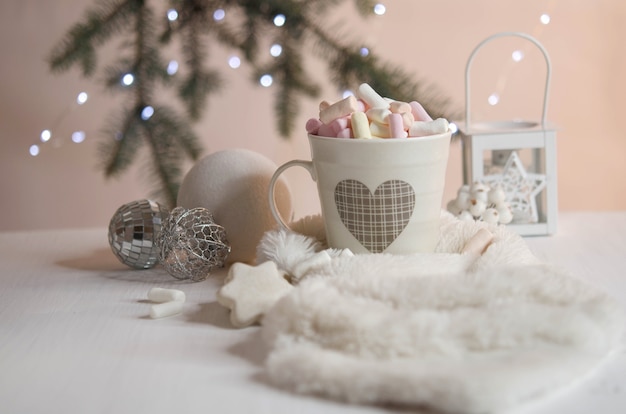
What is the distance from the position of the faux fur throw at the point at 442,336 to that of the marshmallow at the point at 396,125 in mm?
157

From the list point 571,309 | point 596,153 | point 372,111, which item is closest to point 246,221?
point 372,111

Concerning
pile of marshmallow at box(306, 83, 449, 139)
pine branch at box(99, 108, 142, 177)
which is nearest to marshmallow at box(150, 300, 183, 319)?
pile of marshmallow at box(306, 83, 449, 139)

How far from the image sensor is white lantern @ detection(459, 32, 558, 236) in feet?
3.44

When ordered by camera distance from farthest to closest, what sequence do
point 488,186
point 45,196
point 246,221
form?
point 45,196 < point 488,186 < point 246,221

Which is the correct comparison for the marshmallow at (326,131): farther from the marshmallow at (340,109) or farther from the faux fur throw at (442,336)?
the faux fur throw at (442,336)

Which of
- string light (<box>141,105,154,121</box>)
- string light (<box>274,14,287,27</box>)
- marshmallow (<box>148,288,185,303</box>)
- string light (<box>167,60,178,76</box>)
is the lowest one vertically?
marshmallow (<box>148,288,185,303</box>)

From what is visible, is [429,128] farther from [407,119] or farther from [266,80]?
[266,80]

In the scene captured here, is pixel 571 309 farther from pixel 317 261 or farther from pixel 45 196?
pixel 45 196

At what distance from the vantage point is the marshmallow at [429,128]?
806mm

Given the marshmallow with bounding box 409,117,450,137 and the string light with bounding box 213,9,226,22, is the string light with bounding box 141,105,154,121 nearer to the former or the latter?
the string light with bounding box 213,9,226,22

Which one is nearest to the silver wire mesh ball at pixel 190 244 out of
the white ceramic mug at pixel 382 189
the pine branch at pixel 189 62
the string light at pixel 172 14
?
the white ceramic mug at pixel 382 189

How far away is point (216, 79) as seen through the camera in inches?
49.9

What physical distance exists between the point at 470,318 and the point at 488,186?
0.47 metres

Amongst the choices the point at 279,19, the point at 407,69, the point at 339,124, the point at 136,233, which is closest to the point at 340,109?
the point at 339,124
